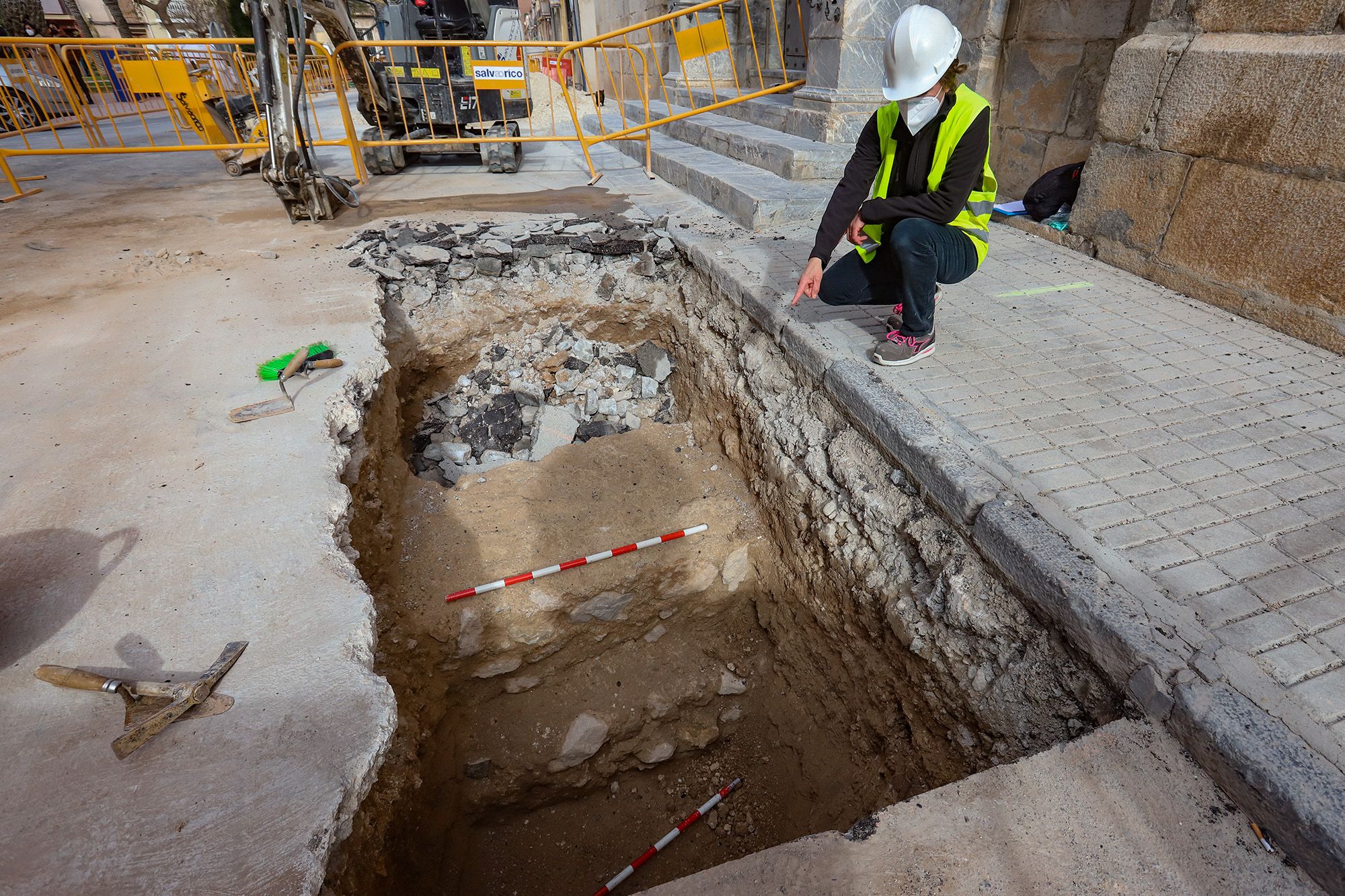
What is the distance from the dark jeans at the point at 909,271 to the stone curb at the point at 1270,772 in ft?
6.28

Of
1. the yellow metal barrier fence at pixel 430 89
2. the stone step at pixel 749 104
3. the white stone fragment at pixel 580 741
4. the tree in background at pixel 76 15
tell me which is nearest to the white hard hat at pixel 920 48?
the white stone fragment at pixel 580 741

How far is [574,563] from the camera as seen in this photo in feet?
11.9

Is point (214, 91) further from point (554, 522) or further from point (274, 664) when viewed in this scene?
point (274, 664)

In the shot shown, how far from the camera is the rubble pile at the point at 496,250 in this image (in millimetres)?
4953

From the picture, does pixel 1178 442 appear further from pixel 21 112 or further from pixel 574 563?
pixel 21 112

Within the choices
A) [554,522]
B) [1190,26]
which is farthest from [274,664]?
[1190,26]

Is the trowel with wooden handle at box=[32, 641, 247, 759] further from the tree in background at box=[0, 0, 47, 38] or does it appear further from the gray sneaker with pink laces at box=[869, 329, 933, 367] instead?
the tree in background at box=[0, 0, 47, 38]

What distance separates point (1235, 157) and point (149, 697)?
18.0 feet

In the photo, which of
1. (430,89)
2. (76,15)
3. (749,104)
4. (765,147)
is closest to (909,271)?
(765,147)

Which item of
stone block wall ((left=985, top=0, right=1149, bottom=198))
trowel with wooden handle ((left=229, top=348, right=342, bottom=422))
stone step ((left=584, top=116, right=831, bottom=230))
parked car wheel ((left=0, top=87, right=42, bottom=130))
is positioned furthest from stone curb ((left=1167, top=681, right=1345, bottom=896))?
parked car wheel ((left=0, top=87, right=42, bottom=130))

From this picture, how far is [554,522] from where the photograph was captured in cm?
394

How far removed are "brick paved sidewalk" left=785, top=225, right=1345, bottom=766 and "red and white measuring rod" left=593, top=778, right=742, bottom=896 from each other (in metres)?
2.23

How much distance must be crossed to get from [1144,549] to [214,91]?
11563mm

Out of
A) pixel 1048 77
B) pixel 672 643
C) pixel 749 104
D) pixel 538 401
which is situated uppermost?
pixel 1048 77
